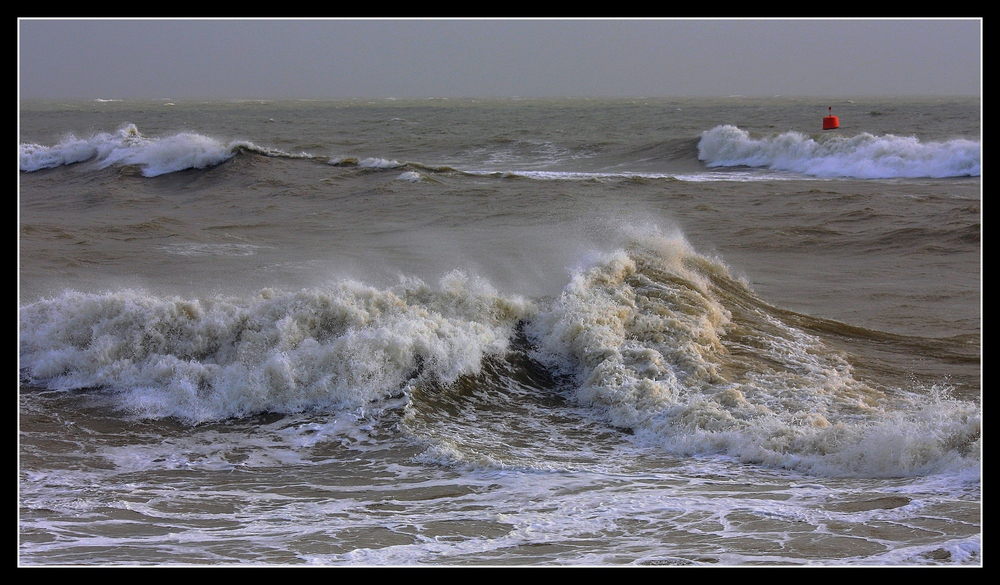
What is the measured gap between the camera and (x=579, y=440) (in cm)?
621

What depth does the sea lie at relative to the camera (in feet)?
14.6

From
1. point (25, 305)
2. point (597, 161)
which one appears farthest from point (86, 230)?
point (597, 161)

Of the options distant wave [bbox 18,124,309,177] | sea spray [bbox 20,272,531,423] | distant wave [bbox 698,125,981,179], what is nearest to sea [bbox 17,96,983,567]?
sea spray [bbox 20,272,531,423]

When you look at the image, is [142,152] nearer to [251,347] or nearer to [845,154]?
[251,347]

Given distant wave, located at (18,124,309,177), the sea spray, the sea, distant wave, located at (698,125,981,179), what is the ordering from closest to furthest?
1. the sea
2. the sea spray
3. distant wave, located at (698,125,981,179)
4. distant wave, located at (18,124,309,177)

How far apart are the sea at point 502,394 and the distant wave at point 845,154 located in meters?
8.13

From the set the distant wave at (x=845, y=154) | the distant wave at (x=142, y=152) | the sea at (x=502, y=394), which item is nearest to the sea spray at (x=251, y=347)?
the sea at (x=502, y=394)

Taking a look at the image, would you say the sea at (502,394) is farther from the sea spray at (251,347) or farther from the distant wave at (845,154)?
the distant wave at (845,154)

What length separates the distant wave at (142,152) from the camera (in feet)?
75.4

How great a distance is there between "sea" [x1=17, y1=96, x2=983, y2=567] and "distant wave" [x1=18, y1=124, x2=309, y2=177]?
852 centimetres

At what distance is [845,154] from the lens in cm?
2397

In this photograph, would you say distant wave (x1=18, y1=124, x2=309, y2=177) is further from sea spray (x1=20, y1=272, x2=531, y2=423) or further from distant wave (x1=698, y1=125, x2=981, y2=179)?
sea spray (x1=20, y1=272, x2=531, y2=423)

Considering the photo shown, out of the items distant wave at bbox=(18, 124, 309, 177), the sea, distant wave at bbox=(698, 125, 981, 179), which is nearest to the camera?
the sea

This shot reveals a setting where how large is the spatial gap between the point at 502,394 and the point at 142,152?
66.1ft
